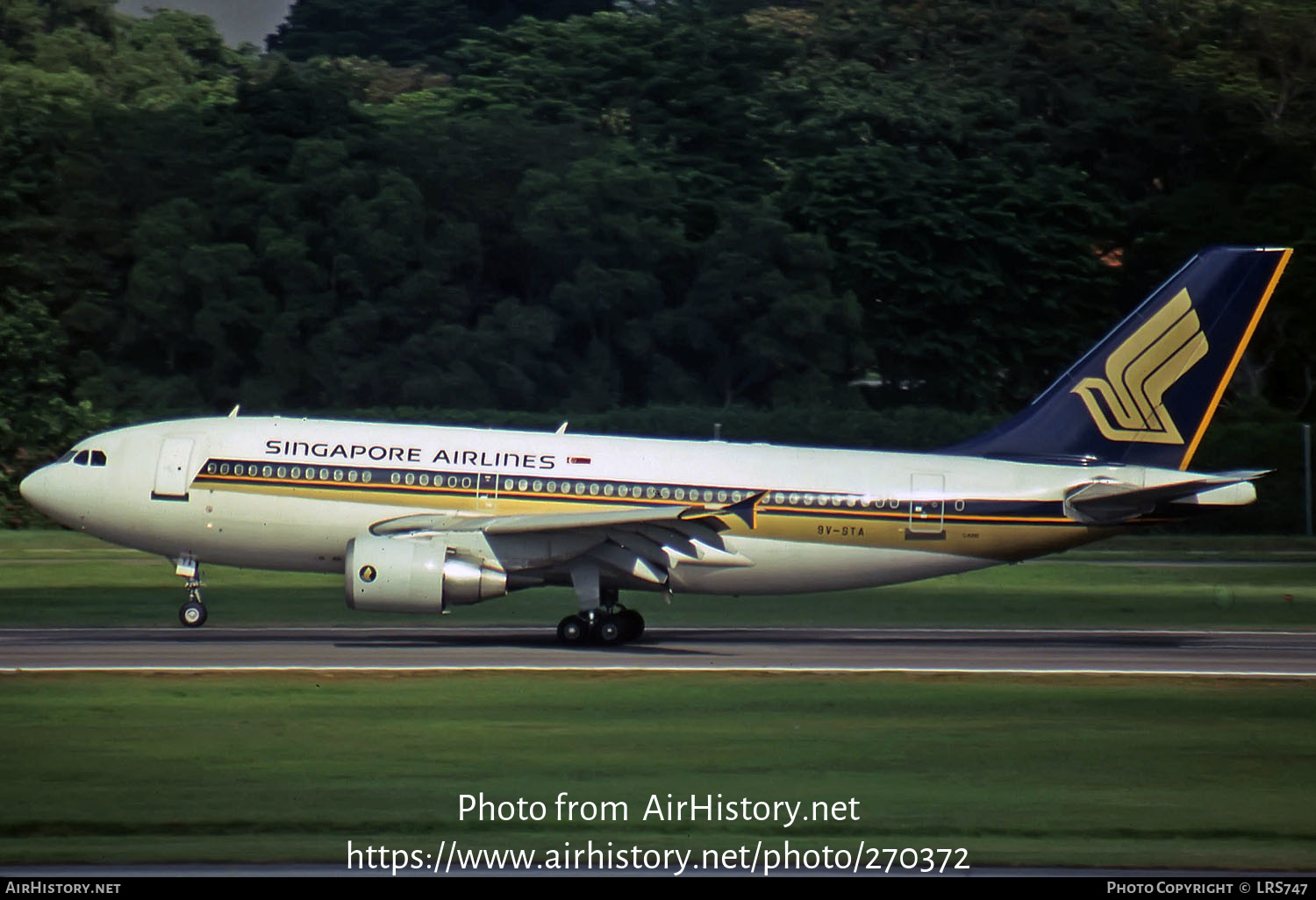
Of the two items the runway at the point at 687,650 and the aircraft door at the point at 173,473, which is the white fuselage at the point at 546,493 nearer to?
the aircraft door at the point at 173,473

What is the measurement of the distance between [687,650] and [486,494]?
4.40m

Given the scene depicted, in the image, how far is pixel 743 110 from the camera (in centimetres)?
7681

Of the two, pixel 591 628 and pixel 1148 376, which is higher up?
pixel 1148 376

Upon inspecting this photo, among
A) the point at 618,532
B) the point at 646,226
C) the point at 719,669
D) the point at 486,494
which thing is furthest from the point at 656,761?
the point at 646,226

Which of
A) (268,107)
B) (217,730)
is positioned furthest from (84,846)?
(268,107)

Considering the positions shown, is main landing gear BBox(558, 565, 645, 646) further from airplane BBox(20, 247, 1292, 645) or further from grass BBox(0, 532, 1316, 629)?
grass BBox(0, 532, 1316, 629)

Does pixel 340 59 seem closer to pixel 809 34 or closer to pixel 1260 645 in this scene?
pixel 809 34

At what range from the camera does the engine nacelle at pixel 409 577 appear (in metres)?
28.5

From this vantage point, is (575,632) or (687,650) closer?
(687,650)

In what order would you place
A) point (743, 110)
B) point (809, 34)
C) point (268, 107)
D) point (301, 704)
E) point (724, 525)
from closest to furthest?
point (301, 704) → point (724, 525) → point (268, 107) → point (743, 110) → point (809, 34)

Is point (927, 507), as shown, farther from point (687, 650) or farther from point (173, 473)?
point (173, 473)

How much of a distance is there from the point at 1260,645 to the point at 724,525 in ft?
32.4

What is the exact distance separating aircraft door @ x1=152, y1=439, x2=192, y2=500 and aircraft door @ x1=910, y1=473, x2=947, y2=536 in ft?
41.8

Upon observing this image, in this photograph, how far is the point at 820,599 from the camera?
40.9 m
